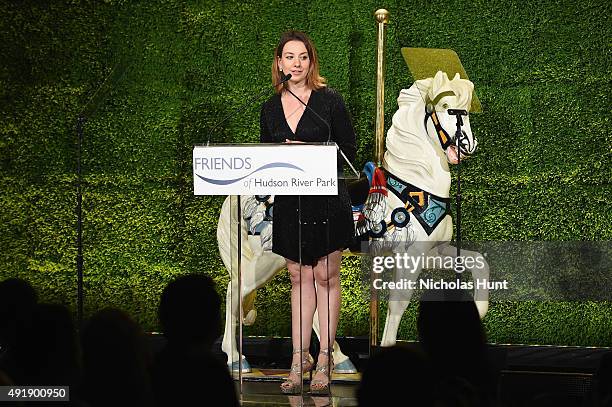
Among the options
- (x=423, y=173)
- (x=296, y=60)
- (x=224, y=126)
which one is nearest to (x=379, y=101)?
(x=423, y=173)

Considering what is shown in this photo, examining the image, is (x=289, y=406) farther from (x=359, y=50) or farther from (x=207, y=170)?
(x=359, y=50)

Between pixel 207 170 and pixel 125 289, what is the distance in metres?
2.99

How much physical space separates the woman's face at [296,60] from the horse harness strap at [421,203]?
106 cm

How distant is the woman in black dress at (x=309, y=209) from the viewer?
5098mm

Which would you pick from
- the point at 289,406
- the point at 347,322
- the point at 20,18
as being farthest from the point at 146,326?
the point at 289,406

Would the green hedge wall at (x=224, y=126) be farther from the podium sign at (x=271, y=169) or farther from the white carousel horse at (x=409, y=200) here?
the podium sign at (x=271, y=169)

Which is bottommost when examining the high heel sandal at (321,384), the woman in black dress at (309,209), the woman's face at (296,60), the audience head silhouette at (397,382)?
the high heel sandal at (321,384)

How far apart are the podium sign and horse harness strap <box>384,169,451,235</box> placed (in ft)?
4.57

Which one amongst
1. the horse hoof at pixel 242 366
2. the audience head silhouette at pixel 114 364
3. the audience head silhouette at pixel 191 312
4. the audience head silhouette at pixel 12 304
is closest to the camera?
the audience head silhouette at pixel 114 364

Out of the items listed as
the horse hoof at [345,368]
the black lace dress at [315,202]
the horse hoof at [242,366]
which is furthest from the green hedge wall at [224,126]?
the black lace dress at [315,202]

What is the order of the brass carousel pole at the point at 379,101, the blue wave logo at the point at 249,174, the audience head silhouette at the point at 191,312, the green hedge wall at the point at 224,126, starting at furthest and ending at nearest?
the green hedge wall at the point at 224,126, the brass carousel pole at the point at 379,101, the blue wave logo at the point at 249,174, the audience head silhouette at the point at 191,312

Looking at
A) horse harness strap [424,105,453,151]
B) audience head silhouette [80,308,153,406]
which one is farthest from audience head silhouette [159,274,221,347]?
horse harness strap [424,105,453,151]

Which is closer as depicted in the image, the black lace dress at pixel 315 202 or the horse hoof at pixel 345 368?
the black lace dress at pixel 315 202

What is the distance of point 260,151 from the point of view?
462 cm
